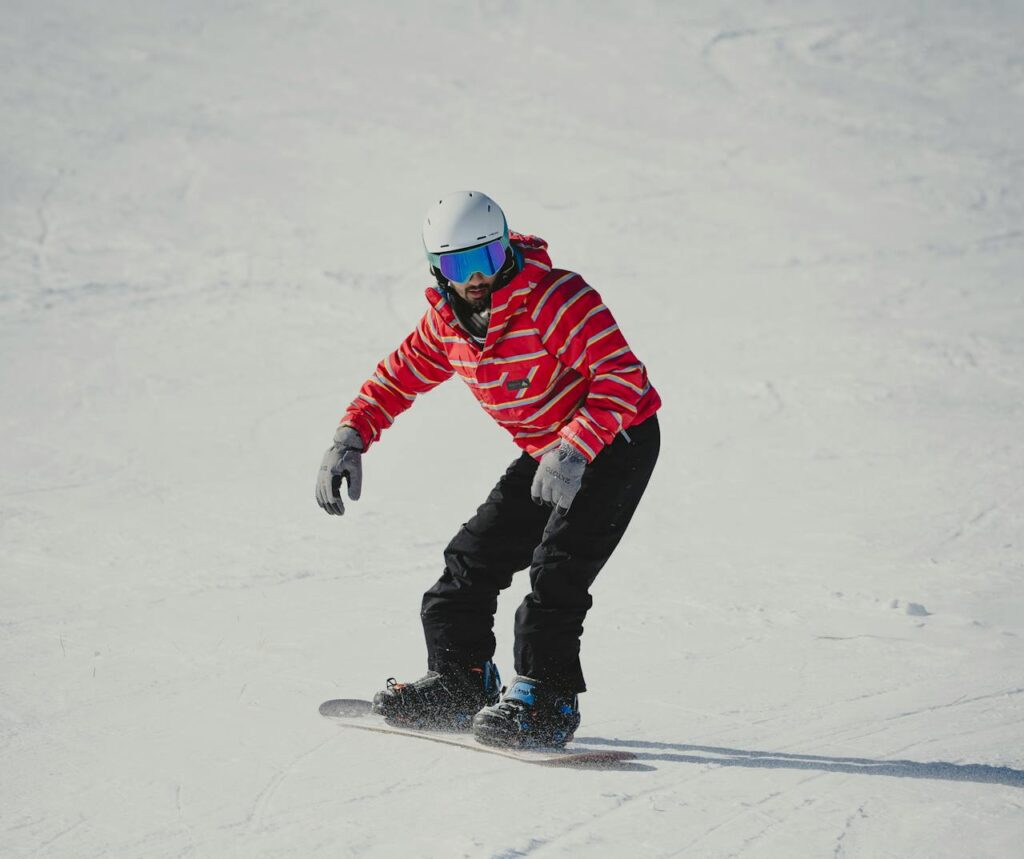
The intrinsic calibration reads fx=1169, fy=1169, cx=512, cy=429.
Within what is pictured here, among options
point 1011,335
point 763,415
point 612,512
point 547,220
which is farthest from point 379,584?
point 547,220

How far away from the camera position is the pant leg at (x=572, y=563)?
Answer: 11.5 feet

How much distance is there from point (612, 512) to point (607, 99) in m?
11.3

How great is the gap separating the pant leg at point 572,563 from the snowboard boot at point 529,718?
39mm

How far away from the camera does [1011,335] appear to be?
8.70m

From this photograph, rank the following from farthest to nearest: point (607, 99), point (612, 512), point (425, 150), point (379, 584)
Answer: point (607, 99), point (425, 150), point (379, 584), point (612, 512)

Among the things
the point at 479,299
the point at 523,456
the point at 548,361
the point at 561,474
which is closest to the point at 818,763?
the point at 561,474

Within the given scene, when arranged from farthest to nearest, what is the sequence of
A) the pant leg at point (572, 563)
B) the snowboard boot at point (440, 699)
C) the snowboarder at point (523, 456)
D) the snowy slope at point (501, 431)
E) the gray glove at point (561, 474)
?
the snowboard boot at point (440, 699)
the pant leg at point (572, 563)
the snowboarder at point (523, 456)
the gray glove at point (561, 474)
the snowy slope at point (501, 431)

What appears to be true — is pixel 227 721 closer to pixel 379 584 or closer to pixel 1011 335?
pixel 379 584

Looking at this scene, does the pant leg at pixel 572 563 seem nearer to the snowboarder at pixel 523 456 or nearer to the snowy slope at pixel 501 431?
the snowboarder at pixel 523 456

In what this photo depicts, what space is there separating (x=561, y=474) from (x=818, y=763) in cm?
111

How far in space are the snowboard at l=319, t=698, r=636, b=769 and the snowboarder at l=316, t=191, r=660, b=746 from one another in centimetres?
4

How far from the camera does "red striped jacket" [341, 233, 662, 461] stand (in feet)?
11.1

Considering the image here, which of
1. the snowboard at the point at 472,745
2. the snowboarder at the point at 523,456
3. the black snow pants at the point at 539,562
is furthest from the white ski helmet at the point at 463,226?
the snowboard at the point at 472,745

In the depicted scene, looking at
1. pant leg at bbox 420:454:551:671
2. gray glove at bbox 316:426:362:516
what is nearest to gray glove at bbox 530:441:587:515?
pant leg at bbox 420:454:551:671
